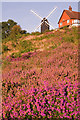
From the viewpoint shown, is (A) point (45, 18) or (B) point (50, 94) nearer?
(B) point (50, 94)

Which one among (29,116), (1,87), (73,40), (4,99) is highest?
(73,40)

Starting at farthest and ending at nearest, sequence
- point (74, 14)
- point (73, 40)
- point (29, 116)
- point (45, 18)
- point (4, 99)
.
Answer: point (74, 14) < point (45, 18) < point (73, 40) < point (4, 99) < point (29, 116)

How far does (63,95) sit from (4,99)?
1.46 metres

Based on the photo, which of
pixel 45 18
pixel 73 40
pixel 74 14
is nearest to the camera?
pixel 73 40

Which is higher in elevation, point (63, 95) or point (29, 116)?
point (63, 95)

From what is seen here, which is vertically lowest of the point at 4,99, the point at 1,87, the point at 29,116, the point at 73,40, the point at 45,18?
the point at 29,116

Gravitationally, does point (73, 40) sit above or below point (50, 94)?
above

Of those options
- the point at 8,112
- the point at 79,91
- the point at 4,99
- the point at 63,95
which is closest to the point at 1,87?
the point at 4,99

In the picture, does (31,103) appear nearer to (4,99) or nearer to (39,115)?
(39,115)

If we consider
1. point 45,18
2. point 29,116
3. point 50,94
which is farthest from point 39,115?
point 45,18

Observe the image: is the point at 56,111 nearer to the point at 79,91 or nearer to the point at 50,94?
the point at 50,94

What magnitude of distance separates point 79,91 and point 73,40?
9.09m

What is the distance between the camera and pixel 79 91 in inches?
121

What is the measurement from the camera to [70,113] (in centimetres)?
311
